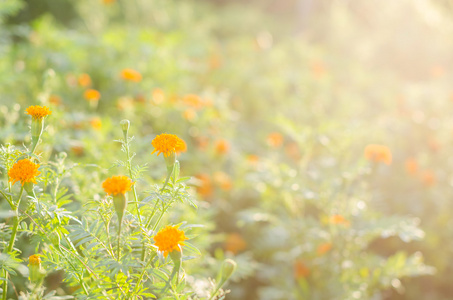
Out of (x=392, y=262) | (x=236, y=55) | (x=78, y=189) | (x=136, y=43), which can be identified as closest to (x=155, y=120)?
(x=136, y=43)

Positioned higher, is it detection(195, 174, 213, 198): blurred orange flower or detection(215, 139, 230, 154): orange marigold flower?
detection(215, 139, 230, 154): orange marigold flower

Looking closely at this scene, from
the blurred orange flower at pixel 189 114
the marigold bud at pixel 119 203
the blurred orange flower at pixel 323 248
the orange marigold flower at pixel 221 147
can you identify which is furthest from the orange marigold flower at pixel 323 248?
the marigold bud at pixel 119 203

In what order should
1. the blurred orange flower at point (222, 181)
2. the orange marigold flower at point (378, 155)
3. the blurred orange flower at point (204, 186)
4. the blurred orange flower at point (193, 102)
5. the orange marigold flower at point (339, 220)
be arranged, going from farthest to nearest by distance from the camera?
the blurred orange flower at point (193, 102) → the blurred orange flower at point (222, 181) → the blurred orange flower at point (204, 186) → the orange marigold flower at point (378, 155) → the orange marigold flower at point (339, 220)

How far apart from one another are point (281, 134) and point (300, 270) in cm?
149

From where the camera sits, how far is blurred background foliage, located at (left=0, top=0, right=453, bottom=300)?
1.76 m

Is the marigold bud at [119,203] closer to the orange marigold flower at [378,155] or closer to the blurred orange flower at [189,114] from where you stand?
the orange marigold flower at [378,155]

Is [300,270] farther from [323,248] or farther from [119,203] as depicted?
[119,203]

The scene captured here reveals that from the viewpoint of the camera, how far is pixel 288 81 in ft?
12.5

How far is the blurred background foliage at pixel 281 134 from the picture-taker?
176 cm

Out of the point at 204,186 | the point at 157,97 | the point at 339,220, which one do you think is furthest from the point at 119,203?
the point at 157,97

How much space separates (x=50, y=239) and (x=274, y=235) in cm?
155

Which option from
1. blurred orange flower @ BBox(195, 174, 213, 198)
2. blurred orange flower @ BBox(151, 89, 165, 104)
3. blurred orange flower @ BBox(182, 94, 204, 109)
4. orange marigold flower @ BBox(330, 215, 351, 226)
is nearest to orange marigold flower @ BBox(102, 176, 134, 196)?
orange marigold flower @ BBox(330, 215, 351, 226)

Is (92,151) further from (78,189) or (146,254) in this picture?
(146,254)

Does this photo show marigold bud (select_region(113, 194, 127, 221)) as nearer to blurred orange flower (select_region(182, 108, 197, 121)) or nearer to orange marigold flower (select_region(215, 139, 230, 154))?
orange marigold flower (select_region(215, 139, 230, 154))
